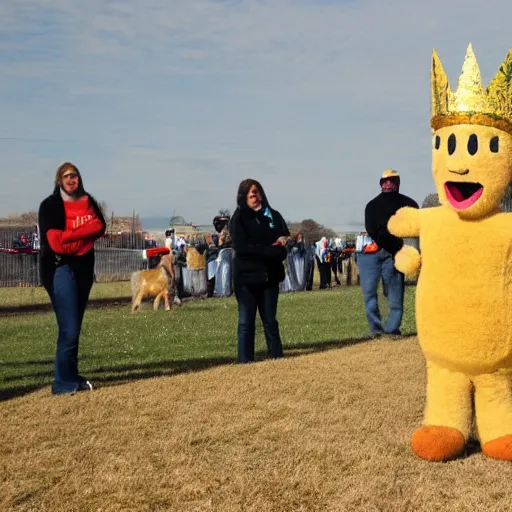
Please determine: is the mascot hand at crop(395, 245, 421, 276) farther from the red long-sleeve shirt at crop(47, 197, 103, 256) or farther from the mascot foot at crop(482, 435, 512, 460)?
A: the red long-sleeve shirt at crop(47, 197, 103, 256)

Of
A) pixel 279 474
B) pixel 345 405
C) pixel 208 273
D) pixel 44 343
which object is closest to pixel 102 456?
pixel 279 474

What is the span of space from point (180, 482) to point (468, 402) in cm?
178

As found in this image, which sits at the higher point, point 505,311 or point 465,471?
point 505,311

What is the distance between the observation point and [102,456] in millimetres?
5250

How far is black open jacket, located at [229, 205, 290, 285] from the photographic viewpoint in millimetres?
8570

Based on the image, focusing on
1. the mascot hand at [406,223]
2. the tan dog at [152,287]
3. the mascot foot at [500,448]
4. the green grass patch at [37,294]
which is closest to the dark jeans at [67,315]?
the mascot hand at [406,223]

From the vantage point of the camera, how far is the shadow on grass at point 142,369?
7816mm

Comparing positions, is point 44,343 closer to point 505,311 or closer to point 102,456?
point 102,456

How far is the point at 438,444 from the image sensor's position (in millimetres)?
5047

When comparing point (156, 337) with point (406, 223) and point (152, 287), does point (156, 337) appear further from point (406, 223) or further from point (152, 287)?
point (406, 223)

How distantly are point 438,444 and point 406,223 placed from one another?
134cm

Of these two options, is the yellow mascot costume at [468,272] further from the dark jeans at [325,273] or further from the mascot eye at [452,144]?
the dark jeans at [325,273]

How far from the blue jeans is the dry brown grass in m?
3.09

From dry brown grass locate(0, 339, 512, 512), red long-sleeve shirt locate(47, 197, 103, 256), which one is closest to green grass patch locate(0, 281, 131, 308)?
red long-sleeve shirt locate(47, 197, 103, 256)
